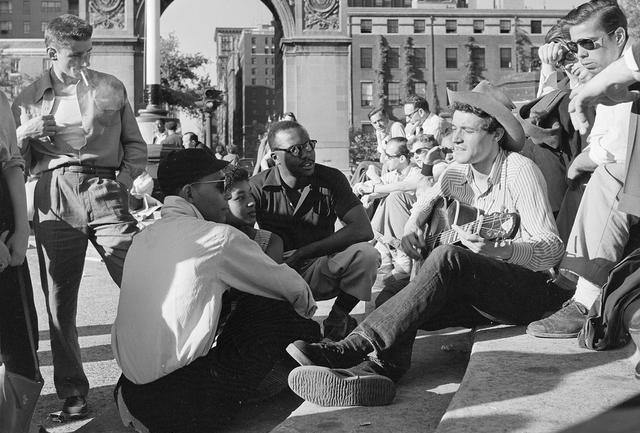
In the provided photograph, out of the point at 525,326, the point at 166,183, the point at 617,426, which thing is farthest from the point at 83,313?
the point at 617,426

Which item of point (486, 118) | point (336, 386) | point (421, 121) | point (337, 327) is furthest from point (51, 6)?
point (336, 386)

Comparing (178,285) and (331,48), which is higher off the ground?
(331,48)

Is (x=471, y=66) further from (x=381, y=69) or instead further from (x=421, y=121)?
(x=421, y=121)

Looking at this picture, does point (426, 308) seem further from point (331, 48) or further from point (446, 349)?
point (331, 48)

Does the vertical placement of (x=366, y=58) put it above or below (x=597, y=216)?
above

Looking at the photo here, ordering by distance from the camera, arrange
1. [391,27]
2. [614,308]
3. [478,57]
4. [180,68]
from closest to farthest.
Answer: [614,308], [180,68], [391,27], [478,57]

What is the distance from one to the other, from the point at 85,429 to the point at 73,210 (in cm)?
117

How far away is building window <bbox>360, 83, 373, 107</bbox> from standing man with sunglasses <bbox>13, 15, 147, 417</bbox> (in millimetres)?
71418

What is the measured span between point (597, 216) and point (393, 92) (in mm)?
74694

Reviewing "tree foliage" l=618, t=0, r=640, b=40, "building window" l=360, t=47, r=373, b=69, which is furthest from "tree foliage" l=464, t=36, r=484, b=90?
"tree foliage" l=618, t=0, r=640, b=40

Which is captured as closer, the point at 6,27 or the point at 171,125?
the point at 171,125

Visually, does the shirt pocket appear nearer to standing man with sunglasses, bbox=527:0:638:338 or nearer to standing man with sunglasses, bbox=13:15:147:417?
standing man with sunglasses, bbox=13:15:147:417

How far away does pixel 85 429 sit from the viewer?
3.98 m

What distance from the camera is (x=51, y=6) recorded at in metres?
119
